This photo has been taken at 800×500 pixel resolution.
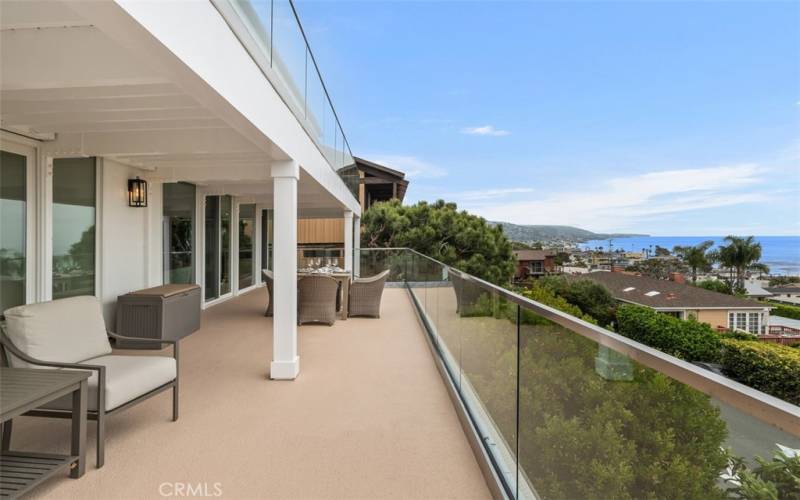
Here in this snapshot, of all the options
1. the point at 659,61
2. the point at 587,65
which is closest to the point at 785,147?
the point at 659,61

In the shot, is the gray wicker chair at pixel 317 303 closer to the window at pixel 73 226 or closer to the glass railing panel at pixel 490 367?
the window at pixel 73 226

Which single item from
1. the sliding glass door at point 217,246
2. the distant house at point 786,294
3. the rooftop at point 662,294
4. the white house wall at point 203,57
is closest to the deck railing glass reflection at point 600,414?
the white house wall at point 203,57

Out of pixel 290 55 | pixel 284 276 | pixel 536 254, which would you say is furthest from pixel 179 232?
pixel 536 254

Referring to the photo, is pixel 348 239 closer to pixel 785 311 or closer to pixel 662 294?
pixel 662 294

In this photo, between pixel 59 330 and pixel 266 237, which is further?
pixel 266 237

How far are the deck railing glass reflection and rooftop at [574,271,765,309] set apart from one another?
107 feet

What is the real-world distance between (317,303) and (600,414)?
566cm

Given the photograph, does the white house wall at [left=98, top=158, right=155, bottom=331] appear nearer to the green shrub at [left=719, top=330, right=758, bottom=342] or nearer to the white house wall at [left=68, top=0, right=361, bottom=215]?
the white house wall at [left=68, top=0, right=361, bottom=215]

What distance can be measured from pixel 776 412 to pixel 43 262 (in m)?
5.21

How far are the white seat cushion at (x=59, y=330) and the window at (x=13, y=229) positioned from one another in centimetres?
133

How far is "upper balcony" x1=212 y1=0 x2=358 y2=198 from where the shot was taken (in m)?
2.96

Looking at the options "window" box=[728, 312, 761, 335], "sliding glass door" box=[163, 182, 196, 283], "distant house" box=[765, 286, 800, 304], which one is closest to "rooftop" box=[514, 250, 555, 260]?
"window" box=[728, 312, 761, 335]

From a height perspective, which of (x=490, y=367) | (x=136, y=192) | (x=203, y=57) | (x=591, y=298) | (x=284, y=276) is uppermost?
(x=203, y=57)

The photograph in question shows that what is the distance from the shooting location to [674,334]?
84.6 ft
